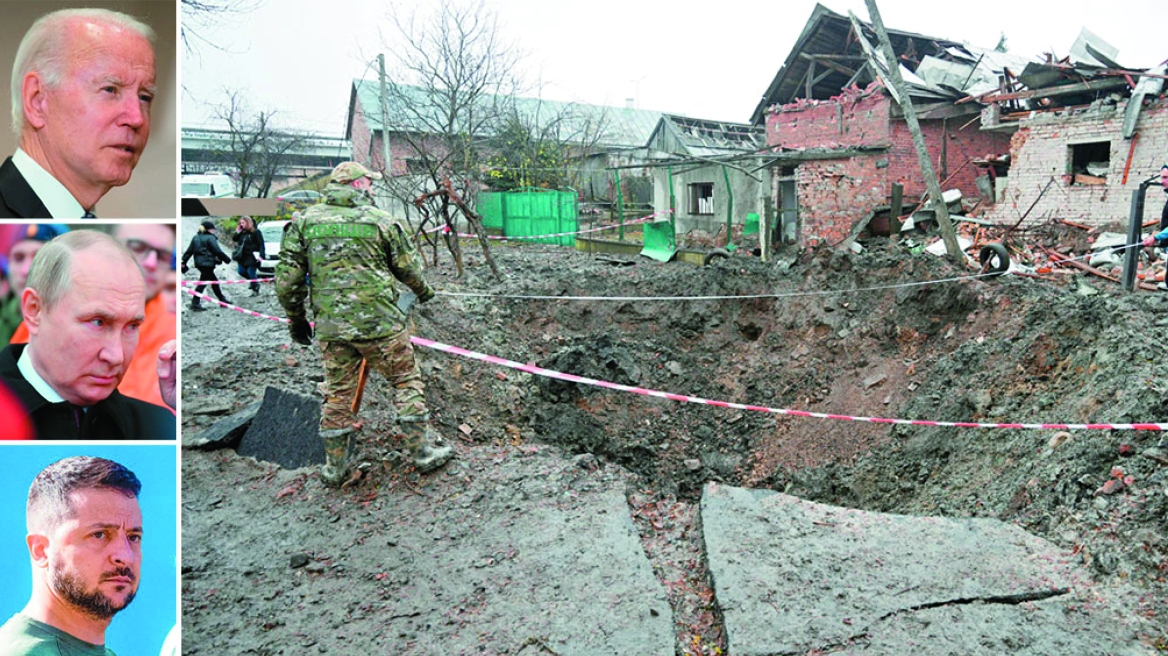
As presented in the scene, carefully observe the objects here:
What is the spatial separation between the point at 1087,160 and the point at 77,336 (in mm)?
13988

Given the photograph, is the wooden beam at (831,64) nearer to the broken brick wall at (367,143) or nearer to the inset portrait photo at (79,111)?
the broken brick wall at (367,143)

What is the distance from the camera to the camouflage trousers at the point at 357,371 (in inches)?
157

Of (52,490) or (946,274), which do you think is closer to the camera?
(52,490)

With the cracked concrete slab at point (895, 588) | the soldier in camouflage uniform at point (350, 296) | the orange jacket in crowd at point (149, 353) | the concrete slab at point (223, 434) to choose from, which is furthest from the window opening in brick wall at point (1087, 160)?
the orange jacket in crowd at point (149, 353)

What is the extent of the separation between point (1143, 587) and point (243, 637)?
3716 mm

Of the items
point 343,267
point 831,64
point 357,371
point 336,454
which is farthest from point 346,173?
point 831,64

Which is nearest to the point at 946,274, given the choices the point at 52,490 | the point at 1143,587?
the point at 1143,587

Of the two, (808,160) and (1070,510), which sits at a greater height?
(808,160)

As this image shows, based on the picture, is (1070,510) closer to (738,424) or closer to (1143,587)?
(1143,587)

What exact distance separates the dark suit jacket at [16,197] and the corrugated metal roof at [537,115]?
49.0ft

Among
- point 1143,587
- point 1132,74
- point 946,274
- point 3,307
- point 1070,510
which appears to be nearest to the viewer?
point 3,307

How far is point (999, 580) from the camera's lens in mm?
2975

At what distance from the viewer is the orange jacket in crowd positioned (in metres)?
1.79

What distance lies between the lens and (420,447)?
4.10 m
